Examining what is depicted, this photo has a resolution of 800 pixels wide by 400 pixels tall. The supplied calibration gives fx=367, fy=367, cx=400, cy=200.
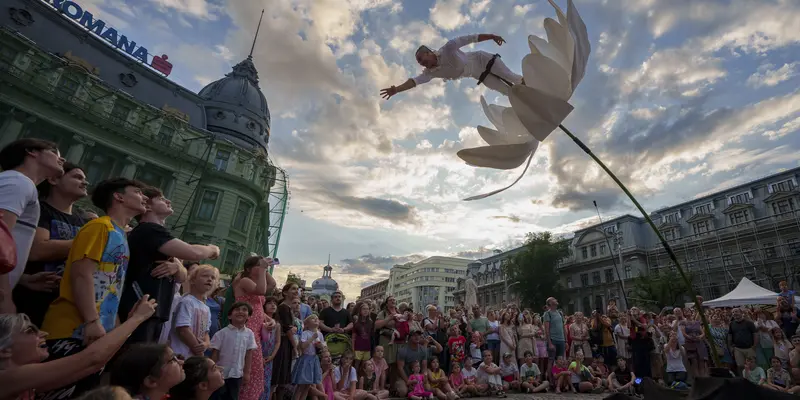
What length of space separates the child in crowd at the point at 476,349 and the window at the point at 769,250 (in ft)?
126

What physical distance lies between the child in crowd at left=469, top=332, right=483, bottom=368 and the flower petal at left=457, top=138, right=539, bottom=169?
9666mm

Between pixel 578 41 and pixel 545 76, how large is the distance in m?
0.19

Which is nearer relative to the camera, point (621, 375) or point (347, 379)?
point (347, 379)

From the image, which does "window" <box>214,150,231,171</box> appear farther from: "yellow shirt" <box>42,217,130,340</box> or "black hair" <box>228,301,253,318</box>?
"yellow shirt" <box>42,217,130,340</box>

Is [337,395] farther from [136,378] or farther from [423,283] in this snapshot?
[423,283]

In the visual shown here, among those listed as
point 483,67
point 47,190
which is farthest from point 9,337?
point 483,67

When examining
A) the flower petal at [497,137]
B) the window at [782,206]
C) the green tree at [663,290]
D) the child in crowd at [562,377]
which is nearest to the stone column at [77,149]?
the child in crowd at [562,377]

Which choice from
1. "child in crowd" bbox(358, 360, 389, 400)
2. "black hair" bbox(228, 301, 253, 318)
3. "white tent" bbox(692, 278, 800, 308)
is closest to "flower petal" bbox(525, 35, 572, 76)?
"black hair" bbox(228, 301, 253, 318)

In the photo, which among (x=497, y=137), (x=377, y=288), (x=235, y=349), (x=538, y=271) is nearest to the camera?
(x=497, y=137)

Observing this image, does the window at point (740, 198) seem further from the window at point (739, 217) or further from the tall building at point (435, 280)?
the tall building at point (435, 280)

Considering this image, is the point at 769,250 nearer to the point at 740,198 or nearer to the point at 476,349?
the point at 740,198

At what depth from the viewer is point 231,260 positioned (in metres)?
30.4

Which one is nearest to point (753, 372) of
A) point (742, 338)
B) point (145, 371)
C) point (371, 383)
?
point (742, 338)

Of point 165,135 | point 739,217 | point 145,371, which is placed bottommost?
point 145,371
